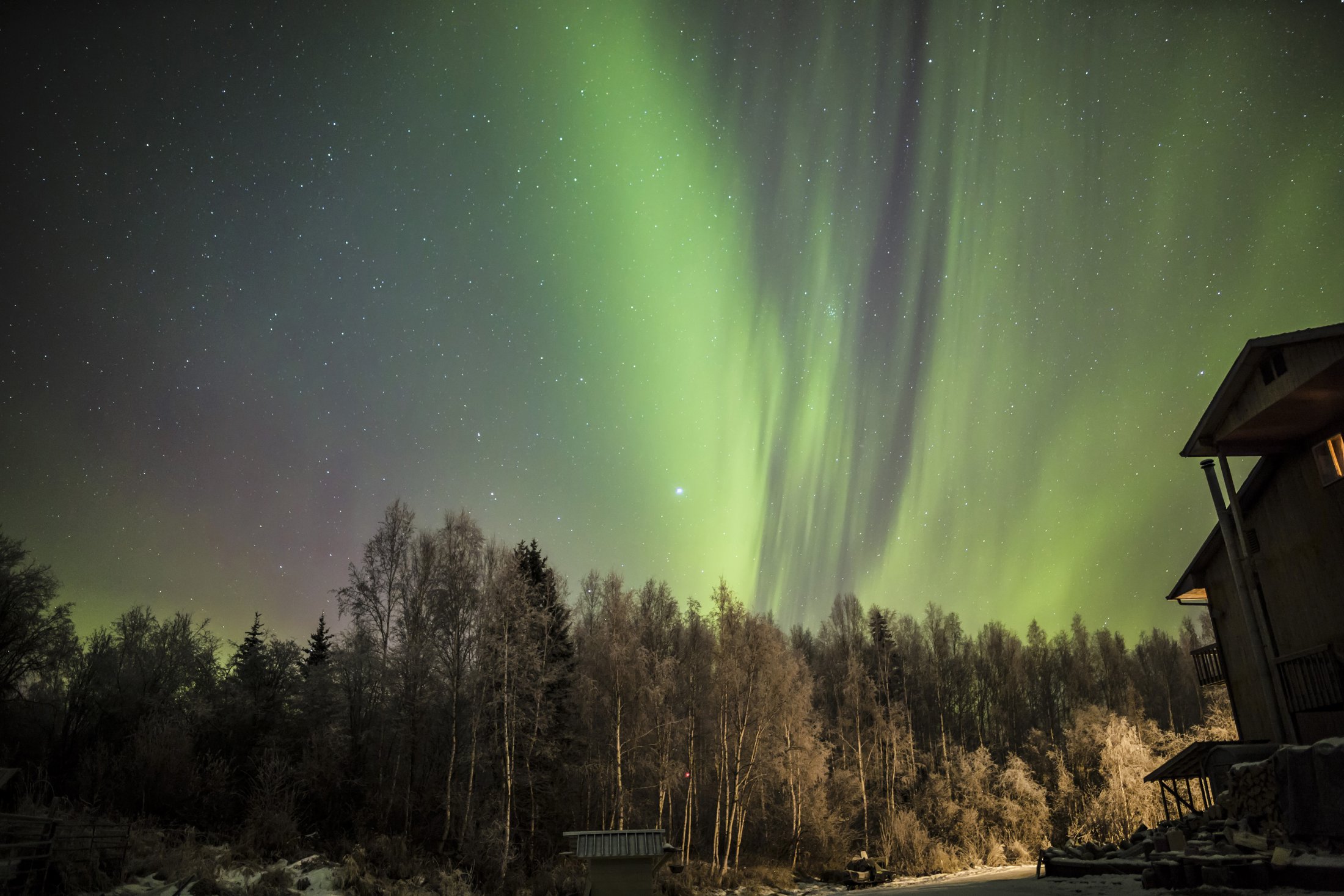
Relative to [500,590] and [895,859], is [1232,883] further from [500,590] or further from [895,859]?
[895,859]

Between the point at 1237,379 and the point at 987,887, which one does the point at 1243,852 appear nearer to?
the point at 987,887

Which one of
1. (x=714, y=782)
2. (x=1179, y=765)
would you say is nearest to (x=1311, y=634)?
(x=1179, y=765)

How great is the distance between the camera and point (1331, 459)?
737 inches

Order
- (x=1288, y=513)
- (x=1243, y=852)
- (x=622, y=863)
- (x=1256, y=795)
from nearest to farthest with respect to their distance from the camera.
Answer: (x=1243, y=852)
(x=1256, y=795)
(x=1288, y=513)
(x=622, y=863)

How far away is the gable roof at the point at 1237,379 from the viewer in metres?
17.2

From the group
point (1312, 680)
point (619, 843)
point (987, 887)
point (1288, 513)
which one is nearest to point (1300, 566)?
point (1288, 513)

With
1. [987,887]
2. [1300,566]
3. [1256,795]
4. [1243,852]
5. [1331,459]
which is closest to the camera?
[1243,852]

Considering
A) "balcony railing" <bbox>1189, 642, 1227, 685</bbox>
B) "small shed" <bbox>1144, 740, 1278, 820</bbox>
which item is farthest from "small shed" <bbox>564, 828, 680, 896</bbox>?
"balcony railing" <bbox>1189, 642, 1227, 685</bbox>

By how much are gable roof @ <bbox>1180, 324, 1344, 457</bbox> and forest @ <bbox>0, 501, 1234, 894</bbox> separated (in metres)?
23.2

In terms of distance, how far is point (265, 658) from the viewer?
37.9m

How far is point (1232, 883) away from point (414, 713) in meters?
29.4

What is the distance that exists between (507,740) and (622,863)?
7289mm

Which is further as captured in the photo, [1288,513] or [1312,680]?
[1288,513]

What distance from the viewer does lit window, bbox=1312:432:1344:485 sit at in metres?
18.4
